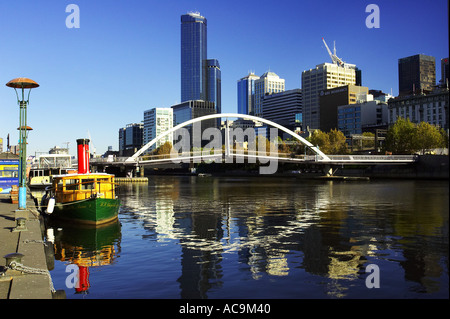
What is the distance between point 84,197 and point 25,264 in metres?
14.6

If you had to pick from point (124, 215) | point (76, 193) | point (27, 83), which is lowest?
point (124, 215)

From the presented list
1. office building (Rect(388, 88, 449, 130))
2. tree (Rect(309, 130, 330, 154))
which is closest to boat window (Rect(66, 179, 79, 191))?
tree (Rect(309, 130, 330, 154))

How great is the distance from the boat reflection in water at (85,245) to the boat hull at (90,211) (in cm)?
37

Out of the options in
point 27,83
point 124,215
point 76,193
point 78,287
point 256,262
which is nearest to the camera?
point 78,287

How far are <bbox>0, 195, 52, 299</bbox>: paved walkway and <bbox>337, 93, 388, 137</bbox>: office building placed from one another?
17307 centimetres

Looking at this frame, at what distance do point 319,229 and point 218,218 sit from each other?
832 cm

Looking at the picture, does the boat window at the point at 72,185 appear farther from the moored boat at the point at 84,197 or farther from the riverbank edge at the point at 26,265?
the riverbank edge at the point at 26,265

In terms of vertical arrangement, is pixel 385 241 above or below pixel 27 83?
below

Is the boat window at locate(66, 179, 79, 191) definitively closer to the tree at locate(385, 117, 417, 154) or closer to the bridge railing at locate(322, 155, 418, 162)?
the bridge railing at locate(322, 155, 418, 162)

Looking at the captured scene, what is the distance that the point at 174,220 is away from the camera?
2888cm

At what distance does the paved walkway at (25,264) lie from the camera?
9.46m

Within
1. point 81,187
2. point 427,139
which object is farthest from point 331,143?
point 81,187
